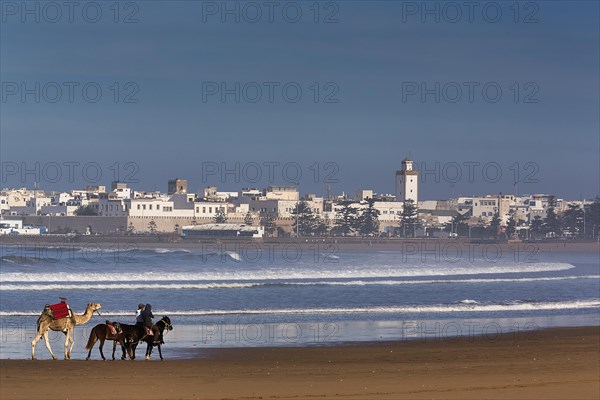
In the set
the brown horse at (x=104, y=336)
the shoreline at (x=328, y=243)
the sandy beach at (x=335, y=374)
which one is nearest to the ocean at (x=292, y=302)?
the brown horse at (x=104, y=336)

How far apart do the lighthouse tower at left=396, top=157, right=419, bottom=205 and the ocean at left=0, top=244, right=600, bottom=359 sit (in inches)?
4611

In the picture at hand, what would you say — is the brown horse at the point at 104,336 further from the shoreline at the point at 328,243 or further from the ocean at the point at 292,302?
the shoreline at the point at 328,243

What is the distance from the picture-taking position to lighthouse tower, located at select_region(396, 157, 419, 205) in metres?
167

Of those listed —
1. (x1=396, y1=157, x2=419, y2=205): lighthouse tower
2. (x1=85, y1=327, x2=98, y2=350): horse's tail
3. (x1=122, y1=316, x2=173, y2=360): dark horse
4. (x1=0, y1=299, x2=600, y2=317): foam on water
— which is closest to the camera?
(x1=85, y1=327, x2=98, y2=350): horse's tail

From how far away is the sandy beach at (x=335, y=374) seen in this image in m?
13.6

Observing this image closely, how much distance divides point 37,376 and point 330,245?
327ft

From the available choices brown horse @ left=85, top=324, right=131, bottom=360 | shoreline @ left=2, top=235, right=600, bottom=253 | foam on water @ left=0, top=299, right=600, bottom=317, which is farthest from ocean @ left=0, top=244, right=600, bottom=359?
shoreline @ left=2, top=235, right=600, bottom=253

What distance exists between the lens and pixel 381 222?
490 feet

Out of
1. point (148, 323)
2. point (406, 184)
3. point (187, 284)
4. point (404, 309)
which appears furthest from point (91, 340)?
point (406, 184)

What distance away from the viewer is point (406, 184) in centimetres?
16712

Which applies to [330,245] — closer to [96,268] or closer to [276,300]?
[96,268]

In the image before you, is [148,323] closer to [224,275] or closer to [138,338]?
[138,338]

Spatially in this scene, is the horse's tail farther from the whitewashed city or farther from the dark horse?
the whitewashed city

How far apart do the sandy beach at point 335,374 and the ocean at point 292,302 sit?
4.94ft
